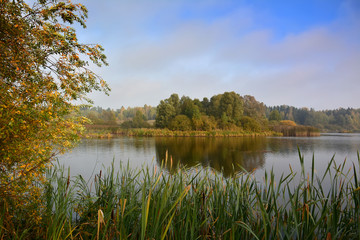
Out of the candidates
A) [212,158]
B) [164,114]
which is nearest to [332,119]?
[164,114]

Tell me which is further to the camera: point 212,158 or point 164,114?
point 164,114

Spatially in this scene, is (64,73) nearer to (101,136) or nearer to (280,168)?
(280,168)

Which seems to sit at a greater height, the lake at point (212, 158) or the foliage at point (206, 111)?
the foliage at point (206, 111)

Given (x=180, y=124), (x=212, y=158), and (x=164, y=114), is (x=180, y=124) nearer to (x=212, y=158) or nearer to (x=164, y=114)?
(x=164, y=114)

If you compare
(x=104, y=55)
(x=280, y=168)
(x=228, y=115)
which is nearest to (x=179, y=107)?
A: (x=228, y=115)

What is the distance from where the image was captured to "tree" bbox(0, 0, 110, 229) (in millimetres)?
3023

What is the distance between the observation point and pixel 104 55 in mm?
4484

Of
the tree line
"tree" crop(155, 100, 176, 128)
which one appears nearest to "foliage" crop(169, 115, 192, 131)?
"tree" crop(155, 100, 176, 128)

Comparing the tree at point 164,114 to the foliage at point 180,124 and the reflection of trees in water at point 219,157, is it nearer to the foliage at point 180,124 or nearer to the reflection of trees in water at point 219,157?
the foliage at point 180,124

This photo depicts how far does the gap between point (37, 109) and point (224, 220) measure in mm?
3492

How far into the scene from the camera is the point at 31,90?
125 inches

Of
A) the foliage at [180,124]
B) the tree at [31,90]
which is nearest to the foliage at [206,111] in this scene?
the foliage at [180,124]

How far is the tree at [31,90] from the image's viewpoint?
3.02 meters

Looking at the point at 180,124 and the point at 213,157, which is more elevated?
the point at 180,124
